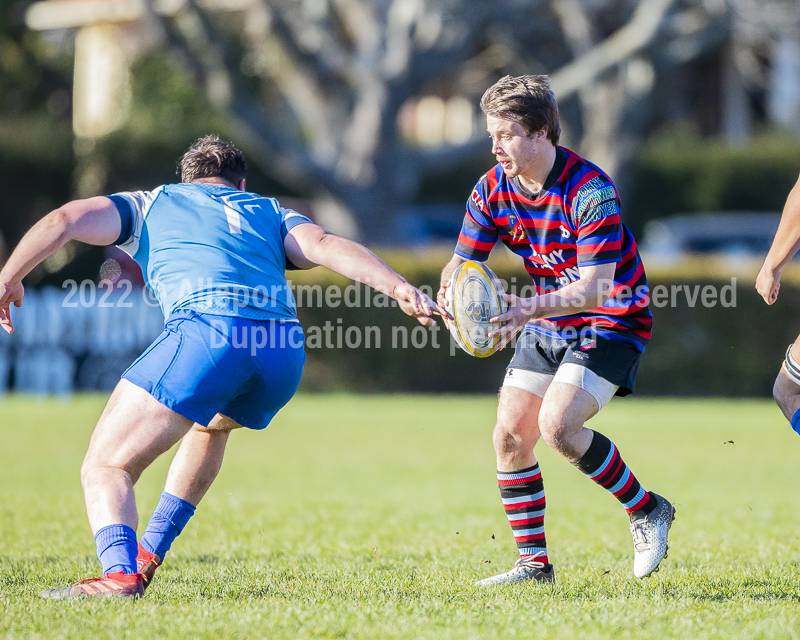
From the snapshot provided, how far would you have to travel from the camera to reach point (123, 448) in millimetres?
3893

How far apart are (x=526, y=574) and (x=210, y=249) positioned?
2039 mm

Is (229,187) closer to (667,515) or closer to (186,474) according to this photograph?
(186,474)

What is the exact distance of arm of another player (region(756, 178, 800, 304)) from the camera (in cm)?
435

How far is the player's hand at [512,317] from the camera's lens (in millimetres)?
4016

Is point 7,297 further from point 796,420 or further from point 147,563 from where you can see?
point 796,420

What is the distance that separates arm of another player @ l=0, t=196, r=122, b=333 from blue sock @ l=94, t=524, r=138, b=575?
102 centimetres

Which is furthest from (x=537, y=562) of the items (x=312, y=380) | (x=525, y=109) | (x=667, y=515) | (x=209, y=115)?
(x=209, y=115)

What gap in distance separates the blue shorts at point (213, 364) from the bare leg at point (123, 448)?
0.05 meters

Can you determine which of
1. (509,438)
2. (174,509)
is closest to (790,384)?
(509,438)

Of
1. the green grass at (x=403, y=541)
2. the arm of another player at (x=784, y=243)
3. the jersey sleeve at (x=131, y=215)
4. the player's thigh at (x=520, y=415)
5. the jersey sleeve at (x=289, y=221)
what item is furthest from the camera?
the player's thigh at (x=520, y=415)

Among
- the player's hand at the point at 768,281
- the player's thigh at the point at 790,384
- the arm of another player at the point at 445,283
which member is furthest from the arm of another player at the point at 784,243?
the arm of another player at the point at 445,283

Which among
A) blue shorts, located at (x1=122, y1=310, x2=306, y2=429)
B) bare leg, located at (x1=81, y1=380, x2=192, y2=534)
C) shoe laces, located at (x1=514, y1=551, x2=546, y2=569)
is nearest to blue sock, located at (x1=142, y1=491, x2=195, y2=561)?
bare leg, located at (x1=81, y1=380, x2=192, y2=534)

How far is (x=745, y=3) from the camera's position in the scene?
17.6 m

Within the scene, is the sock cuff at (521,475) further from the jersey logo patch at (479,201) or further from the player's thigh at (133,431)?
the player's thigh at (133,431)
